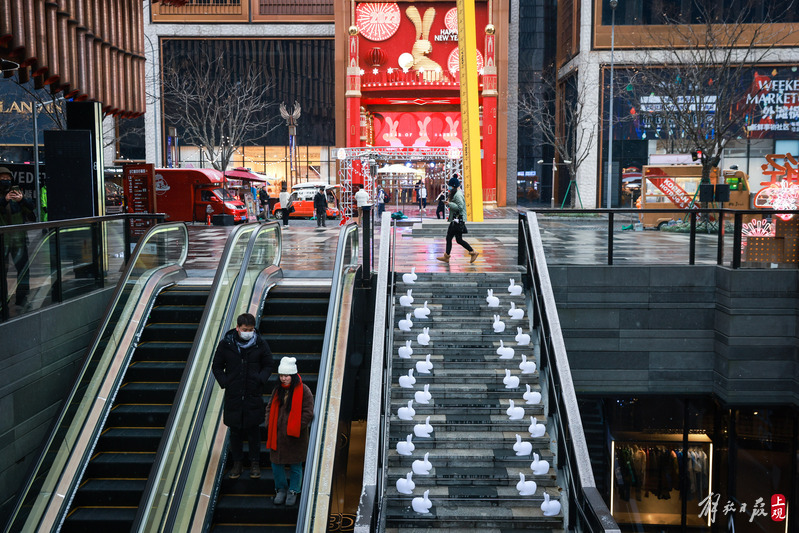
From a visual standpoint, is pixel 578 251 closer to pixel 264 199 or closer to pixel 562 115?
pixel 264 199

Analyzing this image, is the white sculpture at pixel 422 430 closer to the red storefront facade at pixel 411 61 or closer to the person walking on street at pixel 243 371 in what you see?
the person walking on street at pixel 243 371

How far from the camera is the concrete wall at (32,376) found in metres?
7.08

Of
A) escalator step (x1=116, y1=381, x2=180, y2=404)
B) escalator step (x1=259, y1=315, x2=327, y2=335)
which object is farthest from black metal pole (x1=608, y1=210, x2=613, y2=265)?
escalator step (x1=116, y1=381, x2=180, y2=404)

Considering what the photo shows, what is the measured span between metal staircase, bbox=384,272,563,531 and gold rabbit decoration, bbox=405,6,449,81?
26943 millimetres

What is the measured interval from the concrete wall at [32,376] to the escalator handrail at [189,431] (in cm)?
170

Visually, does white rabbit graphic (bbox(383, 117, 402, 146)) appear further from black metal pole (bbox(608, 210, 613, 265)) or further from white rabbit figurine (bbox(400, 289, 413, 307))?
white rabbit figurine (bbox(400, 289, 413, 307))

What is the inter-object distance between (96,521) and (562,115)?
4598 cm

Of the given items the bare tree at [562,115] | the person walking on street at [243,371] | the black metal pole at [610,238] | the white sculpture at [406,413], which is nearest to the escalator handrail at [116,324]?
the person walking on street at [243,371]

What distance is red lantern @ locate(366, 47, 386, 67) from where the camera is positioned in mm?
35812

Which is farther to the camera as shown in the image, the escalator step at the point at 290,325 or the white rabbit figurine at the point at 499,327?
the escalator step at the point at 290,325

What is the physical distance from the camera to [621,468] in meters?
12.9

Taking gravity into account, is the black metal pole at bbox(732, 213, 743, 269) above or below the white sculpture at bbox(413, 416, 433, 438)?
above

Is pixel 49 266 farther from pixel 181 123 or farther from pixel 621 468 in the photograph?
pixel 181 123

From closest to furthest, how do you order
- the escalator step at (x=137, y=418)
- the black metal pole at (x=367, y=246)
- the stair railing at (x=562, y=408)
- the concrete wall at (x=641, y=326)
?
the stair railing at (x=562, y=408) → the escalator step at (x=137, y=418) → the concrete wall at (x=641, y=326) → the black metal pole at (x=367, y=246)
